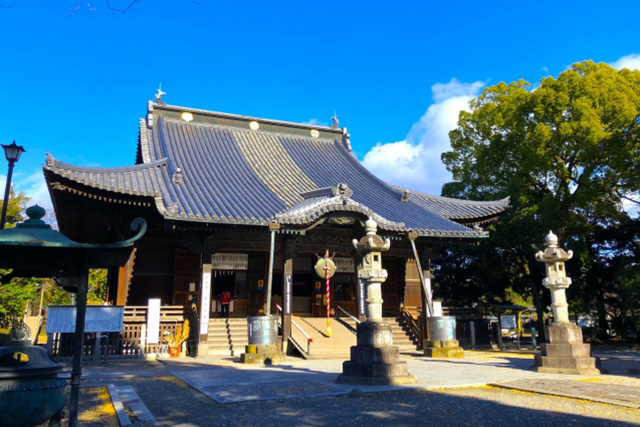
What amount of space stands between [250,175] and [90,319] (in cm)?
901

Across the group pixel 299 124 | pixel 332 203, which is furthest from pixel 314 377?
pixel 299 124

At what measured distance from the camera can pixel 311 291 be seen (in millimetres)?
19922

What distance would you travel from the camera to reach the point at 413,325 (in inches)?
671

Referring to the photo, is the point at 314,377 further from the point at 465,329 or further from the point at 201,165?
the point at 201,165

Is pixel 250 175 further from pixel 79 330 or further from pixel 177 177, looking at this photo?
pixel 79 330

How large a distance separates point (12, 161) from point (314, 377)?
862cm

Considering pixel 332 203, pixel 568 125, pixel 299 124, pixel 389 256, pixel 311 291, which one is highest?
pixel 299 124

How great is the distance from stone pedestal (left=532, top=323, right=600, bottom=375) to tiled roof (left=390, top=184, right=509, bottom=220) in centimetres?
867

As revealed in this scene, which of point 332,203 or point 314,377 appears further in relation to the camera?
point 332,203

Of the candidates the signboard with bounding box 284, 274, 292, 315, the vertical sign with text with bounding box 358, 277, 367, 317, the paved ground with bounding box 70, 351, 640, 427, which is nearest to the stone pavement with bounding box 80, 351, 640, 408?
the paved ground with bounding box 70, 351, 640, 427

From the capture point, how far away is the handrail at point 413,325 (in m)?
16.5

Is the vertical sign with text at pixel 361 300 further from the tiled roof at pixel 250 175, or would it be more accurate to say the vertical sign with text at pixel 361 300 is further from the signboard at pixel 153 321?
the signboard at pixel 153 321

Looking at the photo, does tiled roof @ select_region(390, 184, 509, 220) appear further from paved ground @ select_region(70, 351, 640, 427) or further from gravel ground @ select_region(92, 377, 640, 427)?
gravel ground @ select_region(92, 377, 640, 427)

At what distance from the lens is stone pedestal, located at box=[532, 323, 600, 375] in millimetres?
10086
